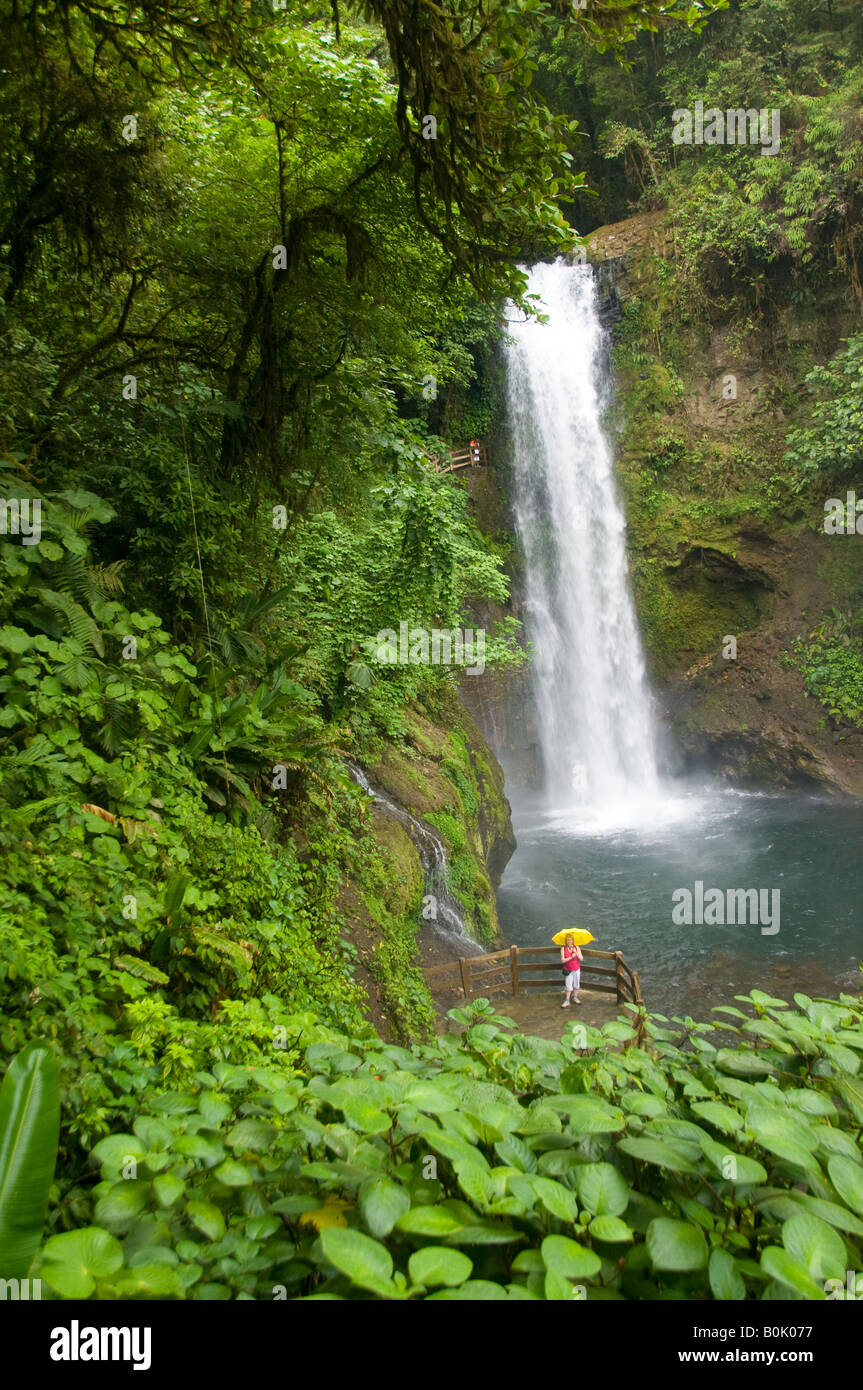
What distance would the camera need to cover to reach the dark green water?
1108 centimetres

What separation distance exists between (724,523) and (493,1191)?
2160cm

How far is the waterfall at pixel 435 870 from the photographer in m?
9.63

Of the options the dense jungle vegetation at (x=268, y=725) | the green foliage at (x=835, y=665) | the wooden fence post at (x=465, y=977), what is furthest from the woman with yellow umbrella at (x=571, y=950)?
the green foliage at (x=835, y=665)

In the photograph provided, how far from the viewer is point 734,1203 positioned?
56.6 inches

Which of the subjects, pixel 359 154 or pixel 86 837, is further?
pixel 359 154

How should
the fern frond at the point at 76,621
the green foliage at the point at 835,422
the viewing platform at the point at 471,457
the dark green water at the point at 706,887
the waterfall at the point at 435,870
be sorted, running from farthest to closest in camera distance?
1. the viewing platform at the point at 471,457
2. the green foliage at the point at 835,422
3. the dark green water at the point at 706,887
4. the waterfall at the point at 435,870
5. the fern frond at the point at 76,621

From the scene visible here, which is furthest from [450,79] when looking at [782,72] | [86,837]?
[782,72]

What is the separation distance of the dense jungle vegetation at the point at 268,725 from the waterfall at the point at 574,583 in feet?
40.4

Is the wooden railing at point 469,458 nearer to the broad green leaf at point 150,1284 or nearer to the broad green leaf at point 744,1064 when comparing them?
the broad green leaf at point 744,1064

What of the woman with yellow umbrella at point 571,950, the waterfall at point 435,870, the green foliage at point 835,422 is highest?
the green foliage at point 835,422

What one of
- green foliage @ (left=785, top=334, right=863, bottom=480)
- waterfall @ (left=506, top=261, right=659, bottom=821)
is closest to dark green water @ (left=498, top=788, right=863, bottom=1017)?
waterfall @ (left=506, top=261, right=659, bottom=821)

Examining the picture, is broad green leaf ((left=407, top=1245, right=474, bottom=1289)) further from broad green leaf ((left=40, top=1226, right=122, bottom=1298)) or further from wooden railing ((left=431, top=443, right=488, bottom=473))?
wooden railing ((left=431, top=443, right=488, bottom=473))
